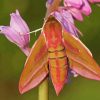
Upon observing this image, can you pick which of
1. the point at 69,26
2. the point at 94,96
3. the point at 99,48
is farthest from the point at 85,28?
the point at 69,26

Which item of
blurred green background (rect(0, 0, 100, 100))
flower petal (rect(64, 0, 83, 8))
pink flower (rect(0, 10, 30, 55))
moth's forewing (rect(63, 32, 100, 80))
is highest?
flower petal (rect(64, 0, 83, 8))

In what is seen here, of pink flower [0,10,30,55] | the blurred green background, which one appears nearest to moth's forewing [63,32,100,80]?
pink flower [0,10,30,55]

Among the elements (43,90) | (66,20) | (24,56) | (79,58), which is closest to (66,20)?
(66,20)

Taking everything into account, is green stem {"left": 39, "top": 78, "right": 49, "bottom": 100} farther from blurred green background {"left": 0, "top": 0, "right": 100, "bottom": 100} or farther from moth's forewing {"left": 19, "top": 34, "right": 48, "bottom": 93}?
blurred green background {"left": 0, "top": 0, "right": 100, "bottom": 100}

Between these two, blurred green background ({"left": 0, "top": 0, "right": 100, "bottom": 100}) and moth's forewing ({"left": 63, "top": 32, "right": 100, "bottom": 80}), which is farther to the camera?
blurred green background ({"left": 0, "top": 0, "right": 100, "bottom": 100})

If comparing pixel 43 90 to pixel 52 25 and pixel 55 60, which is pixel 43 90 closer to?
pixel 55 60

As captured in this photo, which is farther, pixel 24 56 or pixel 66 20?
pixel 24 56

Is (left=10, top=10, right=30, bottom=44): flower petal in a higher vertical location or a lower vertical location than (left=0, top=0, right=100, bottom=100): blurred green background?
higher
